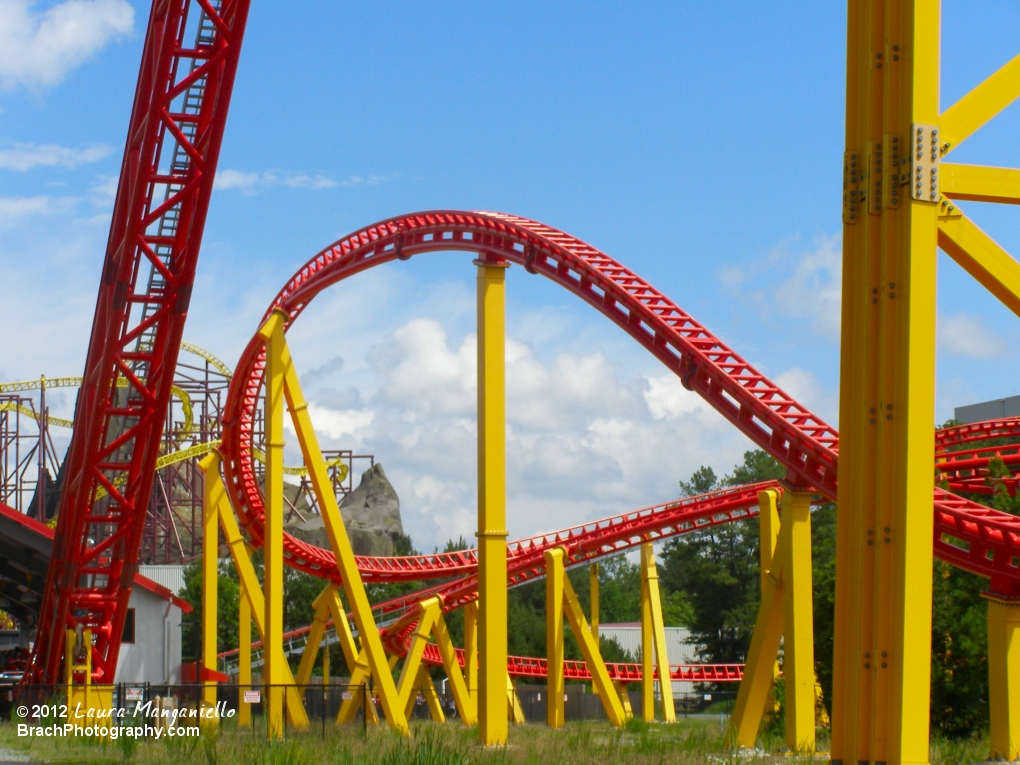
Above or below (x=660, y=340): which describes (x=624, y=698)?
below

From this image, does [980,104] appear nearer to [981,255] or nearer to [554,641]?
[981,255]

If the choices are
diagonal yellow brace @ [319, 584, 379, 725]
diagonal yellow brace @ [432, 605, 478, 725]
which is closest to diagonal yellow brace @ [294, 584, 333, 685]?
diagonal yellow brace @ [319, 584, 379, 725]

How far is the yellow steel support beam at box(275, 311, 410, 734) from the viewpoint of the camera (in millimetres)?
15508

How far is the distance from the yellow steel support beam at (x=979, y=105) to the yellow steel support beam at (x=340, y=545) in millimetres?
10720

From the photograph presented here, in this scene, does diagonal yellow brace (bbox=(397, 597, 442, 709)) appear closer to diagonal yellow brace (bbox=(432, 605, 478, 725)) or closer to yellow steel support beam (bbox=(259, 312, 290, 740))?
diagonal yellow brace (bbox=(432, 605, 478, 725))

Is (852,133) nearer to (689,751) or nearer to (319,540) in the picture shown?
(689,751)

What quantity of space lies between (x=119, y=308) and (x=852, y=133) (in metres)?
10.5

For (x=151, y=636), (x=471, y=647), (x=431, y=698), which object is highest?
(x=471, y=647)

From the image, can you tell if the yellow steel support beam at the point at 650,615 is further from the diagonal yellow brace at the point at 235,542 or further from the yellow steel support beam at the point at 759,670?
the yellow steel support beam at the point at 759,670

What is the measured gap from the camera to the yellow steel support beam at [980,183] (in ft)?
19.0

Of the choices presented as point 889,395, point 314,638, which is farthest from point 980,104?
point 314,638

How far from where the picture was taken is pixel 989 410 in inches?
1506

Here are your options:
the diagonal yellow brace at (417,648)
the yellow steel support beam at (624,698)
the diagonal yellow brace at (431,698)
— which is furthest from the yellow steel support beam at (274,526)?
the diagonal yellow brace at (431,698)

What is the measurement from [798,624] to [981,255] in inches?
286
